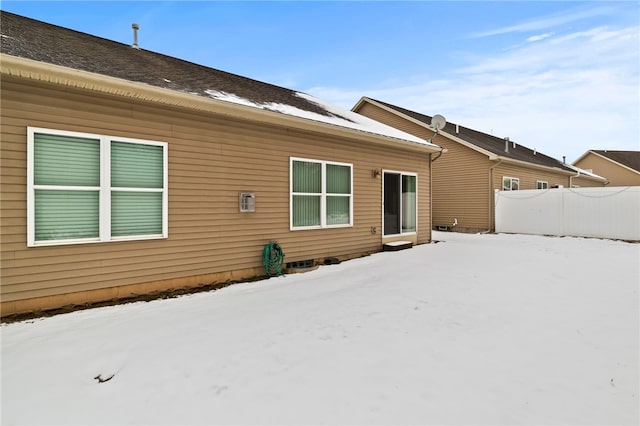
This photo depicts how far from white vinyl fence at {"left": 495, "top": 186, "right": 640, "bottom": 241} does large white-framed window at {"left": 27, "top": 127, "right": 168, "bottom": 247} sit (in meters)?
13.5

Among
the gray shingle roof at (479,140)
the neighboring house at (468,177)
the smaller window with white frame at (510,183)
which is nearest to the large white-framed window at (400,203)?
the neighboring house at (468,177)

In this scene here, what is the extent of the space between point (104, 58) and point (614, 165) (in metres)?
36.2

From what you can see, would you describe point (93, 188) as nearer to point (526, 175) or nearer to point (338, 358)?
point (338, 358)

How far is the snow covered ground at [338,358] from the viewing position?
2.24 meters

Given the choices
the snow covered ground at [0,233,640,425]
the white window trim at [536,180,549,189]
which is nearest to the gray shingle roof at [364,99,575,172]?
the white window trim at [536,180,549,189]

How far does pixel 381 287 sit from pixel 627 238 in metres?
11.3

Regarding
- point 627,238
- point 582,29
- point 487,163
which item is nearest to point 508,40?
point 582,29

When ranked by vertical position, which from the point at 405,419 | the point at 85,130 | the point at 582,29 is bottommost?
the point at 405,419

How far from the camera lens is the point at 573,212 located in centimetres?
1250

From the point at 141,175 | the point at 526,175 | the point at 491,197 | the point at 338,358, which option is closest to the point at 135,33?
the point at 141,175

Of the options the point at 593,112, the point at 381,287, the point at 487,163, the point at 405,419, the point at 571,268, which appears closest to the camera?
the point at 405,419

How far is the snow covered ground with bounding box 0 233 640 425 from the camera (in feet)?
7.35

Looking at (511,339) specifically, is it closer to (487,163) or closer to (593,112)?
(487,163)

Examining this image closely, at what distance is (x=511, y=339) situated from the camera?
3.41m
